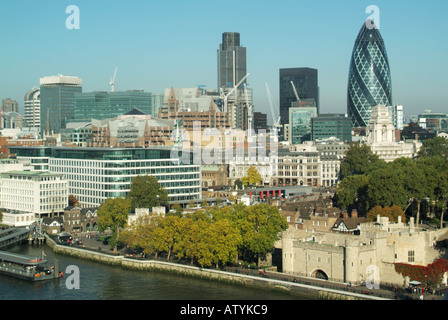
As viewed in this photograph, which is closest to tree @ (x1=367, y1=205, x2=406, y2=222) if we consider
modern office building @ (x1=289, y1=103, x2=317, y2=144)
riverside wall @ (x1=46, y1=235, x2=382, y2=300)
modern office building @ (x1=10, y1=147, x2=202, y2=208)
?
riverside wall @ (x1=46, y1=235, x2=382, y2=300)

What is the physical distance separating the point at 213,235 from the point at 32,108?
157550 mm

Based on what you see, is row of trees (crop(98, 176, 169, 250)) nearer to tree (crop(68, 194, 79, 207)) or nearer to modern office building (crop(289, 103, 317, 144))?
tree (crop(68, 194, 79, 207))

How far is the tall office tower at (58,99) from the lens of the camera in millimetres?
154875

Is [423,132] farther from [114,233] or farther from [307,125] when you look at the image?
[114,233]

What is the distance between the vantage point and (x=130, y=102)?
150000 mm

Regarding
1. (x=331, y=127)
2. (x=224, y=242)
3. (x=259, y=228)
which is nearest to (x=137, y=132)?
(x=331, y=127)

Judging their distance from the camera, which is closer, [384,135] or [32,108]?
[384,135]

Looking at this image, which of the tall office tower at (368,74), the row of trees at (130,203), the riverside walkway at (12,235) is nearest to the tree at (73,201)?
the row of trees at (130,203)

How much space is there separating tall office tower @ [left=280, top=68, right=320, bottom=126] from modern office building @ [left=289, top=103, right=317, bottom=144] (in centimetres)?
3426

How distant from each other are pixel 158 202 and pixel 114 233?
9.70 meters

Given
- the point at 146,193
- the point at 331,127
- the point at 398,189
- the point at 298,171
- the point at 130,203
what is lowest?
the point at 130,203

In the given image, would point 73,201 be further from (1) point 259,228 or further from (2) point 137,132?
(2) point 137,132

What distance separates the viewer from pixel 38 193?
63594mm

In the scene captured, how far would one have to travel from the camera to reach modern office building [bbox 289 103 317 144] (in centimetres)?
15788
